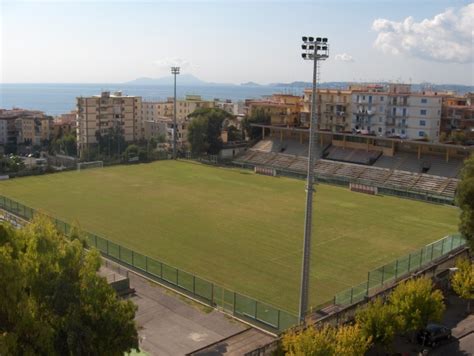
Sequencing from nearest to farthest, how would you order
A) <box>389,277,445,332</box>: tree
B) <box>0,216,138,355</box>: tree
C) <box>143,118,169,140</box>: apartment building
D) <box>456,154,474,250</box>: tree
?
<box>0,216,138,355</box>: tree → <box>389,277,445,332</box>: tree → <box>456,154,474,250</box>: tree → <box>143,118,169,140</box>: apartment building

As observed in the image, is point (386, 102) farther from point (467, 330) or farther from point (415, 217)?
point (467, 330)

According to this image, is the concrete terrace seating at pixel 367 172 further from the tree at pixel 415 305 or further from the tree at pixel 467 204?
the tree at pixel 415 305

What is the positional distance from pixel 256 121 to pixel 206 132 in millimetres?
9414

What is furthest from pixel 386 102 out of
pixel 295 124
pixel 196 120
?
pixel 196 120

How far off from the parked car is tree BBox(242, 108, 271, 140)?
204 ft

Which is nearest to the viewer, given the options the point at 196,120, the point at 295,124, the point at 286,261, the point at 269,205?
the point at 286,261

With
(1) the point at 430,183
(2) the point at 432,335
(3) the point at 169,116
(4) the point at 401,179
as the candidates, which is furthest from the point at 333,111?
(2) the point at 432,335

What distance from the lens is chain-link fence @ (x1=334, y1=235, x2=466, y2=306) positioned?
26328 millimetres

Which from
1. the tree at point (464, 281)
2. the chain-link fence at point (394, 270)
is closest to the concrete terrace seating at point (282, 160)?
the chain-link fence at point (394, 270)

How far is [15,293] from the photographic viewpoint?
45.1 ft

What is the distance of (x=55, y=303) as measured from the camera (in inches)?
582

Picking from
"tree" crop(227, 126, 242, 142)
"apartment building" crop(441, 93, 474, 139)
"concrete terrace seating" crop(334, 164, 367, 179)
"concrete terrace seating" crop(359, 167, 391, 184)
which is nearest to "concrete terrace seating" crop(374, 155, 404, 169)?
"concrete terrace seating" crop(359, 167, 391, 184)

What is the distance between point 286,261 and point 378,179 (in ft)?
104

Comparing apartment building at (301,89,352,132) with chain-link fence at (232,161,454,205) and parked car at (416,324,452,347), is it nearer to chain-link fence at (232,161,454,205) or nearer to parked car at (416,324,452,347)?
chain-link fence at (232,161,454,205)
